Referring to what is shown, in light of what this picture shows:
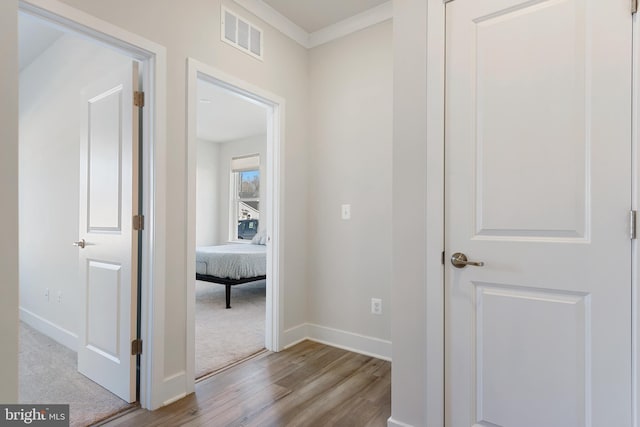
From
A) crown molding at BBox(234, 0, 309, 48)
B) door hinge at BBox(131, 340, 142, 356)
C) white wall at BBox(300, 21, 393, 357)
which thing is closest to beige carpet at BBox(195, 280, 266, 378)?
door hinge at BBox(131, 340, 142, 356)

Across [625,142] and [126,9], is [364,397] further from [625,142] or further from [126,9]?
[126,9]

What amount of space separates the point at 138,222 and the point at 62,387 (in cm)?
121

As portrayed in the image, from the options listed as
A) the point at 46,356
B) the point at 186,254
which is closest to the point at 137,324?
the point at 186,254

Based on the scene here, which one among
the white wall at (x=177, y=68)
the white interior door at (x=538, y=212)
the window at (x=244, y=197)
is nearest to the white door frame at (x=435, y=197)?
the white interior door at (x=538, y=212)

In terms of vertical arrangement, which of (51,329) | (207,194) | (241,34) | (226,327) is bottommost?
(226,327)

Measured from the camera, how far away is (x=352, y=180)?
9.58 feet

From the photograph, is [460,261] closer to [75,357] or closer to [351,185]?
[351,185]

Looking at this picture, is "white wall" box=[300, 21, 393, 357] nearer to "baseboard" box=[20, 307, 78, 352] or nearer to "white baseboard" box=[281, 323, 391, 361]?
"white baseboard" box=[281, 323, 391, 361]

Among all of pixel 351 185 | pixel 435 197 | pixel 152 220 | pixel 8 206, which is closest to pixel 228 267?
pixel 351 185

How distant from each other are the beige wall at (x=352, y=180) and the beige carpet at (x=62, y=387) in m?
1.67

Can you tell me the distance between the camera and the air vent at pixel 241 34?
7.91ft

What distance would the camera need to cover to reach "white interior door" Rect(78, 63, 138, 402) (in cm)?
202

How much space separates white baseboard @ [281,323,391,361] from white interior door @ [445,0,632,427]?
1.19 meters

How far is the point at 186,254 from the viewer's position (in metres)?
2.15
